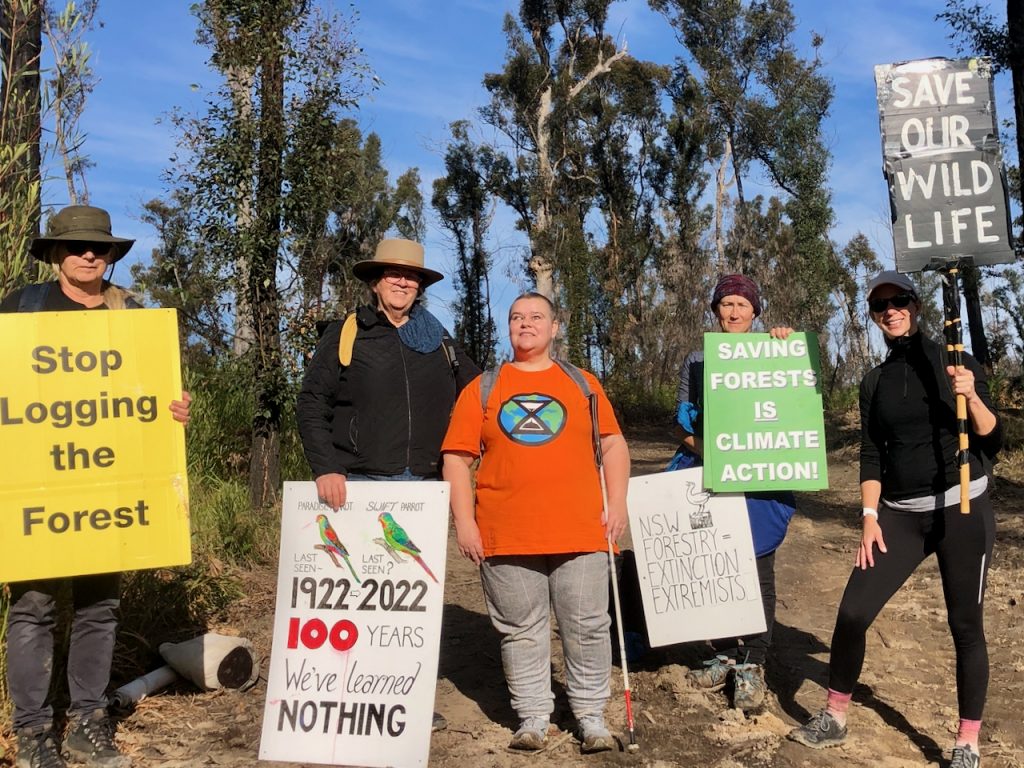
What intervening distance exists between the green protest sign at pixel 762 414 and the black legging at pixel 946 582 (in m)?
0.64

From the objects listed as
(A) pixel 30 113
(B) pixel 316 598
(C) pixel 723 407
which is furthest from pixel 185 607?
(C) pixel 723 407

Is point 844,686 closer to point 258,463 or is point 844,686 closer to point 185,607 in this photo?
point 185,607

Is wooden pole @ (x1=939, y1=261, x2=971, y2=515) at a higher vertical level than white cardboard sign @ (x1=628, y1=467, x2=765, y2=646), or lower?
higher

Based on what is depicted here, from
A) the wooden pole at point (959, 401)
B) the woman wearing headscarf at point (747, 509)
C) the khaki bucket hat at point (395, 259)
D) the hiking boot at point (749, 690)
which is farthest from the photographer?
the woman wearing headscarf at point (747, 509)

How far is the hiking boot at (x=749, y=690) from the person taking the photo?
4438 millimetres

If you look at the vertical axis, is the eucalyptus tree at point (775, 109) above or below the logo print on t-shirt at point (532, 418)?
above

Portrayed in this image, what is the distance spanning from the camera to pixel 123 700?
442cm

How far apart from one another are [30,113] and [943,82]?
14.4 ft

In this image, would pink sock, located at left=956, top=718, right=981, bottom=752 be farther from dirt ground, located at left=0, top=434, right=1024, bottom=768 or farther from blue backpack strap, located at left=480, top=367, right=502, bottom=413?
blue backpack strap, located at left=480, top=367, right=502, bottom=413

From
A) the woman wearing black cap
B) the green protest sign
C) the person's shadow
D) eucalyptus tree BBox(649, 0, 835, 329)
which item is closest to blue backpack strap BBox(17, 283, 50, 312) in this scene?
A: the green protest sign

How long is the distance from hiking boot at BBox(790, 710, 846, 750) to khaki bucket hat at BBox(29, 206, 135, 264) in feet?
11.2

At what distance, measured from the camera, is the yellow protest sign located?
3621mm

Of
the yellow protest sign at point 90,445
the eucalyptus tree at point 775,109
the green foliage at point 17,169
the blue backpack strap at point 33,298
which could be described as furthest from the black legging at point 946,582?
the eucalyptus tree at point 775,109

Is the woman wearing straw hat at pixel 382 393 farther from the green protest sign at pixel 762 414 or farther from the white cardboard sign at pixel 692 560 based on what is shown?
the green protest sign at pixel 762 414
